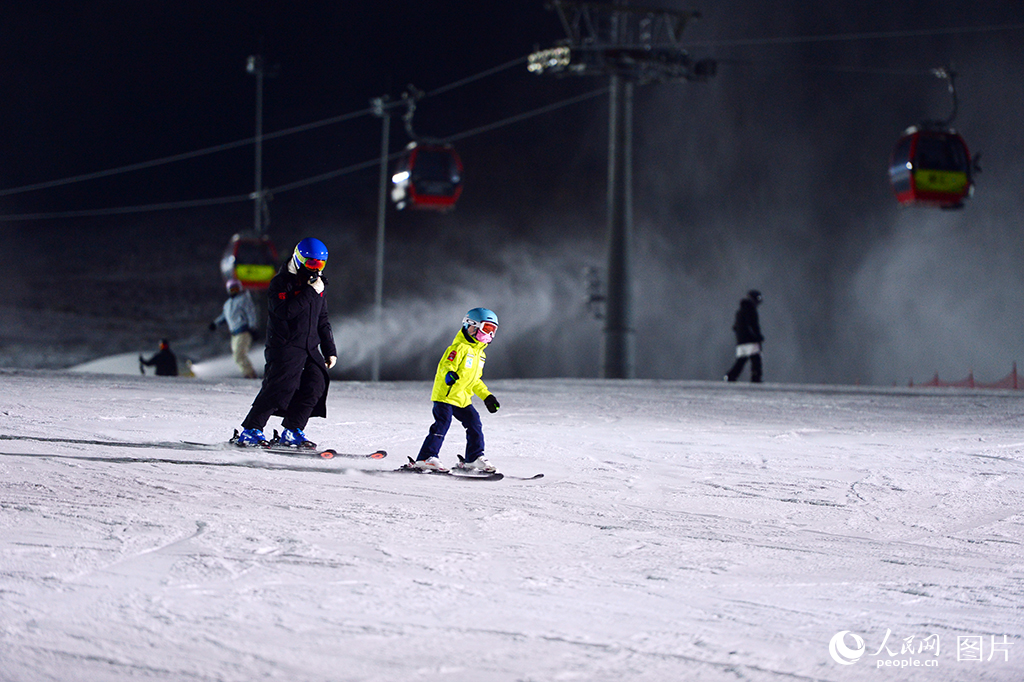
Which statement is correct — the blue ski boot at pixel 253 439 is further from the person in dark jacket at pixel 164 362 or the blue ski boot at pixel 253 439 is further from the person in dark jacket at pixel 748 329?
the person in dark jacket at pixel 164 362

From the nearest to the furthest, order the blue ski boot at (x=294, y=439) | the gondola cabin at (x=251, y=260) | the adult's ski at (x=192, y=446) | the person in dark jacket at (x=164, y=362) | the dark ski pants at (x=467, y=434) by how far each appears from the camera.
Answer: the dark ski pants at (x=467, y=434) < the adult's ski at (x=192, y=446) < the blue ski boot at (x=294, y=439) < the person in dark jacket at (x=164, y=362) < the gondola cabin at (x=251, y=260)

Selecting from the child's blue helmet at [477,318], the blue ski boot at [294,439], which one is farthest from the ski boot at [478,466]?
the blue ski boot at [294,439]

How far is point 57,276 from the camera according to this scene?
209 feet

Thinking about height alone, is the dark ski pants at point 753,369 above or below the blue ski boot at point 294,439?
above

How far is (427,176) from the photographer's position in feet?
70.4

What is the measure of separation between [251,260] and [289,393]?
21.3 m

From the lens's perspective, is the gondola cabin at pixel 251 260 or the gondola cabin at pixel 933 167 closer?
the gondola cabin at pixel 933 167

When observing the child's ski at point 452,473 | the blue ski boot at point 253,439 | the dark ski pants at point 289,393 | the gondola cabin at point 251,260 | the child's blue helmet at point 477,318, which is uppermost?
the gondola cabin at point 251,260

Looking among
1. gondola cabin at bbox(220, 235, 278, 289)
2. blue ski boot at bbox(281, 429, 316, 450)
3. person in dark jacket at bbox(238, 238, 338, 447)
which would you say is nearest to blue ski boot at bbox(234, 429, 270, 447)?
person in dark jacket at bbox(238, 238, 338, 447)

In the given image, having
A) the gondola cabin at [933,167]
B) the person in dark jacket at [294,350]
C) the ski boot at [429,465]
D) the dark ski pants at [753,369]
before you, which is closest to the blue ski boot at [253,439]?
the person in dark jacket at [294,350]

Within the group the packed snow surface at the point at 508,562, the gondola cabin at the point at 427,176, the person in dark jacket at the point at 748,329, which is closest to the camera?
the packed snow surface at the point at 508,562

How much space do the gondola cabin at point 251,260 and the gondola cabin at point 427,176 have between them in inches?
281

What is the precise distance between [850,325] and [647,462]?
39.1 meters

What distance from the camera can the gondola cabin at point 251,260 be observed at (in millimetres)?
27250
